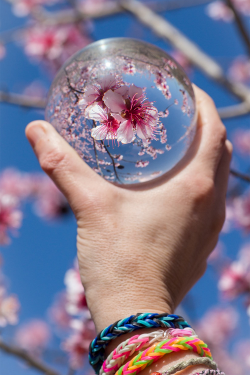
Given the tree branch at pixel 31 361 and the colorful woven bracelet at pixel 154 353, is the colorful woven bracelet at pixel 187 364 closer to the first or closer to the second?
the colorful woven bracelet at pixel 154 353

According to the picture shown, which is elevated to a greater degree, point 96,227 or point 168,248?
point 96,227

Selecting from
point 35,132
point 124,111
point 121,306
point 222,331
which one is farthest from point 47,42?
point 222,331

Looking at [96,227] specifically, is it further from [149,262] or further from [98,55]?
[98,55]

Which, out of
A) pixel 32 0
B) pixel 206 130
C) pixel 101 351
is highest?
pixel 32 0

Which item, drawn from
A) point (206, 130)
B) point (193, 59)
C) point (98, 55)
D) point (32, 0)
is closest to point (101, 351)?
point (206, 130)

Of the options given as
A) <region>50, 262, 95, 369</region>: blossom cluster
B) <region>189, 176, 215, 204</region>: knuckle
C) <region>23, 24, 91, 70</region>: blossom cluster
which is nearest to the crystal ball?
<region>189, 176, 215, 204</region>: knuckle

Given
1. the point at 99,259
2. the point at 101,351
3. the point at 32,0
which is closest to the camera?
the point at 101,351

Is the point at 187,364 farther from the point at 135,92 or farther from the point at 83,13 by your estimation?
the point at 83,13
